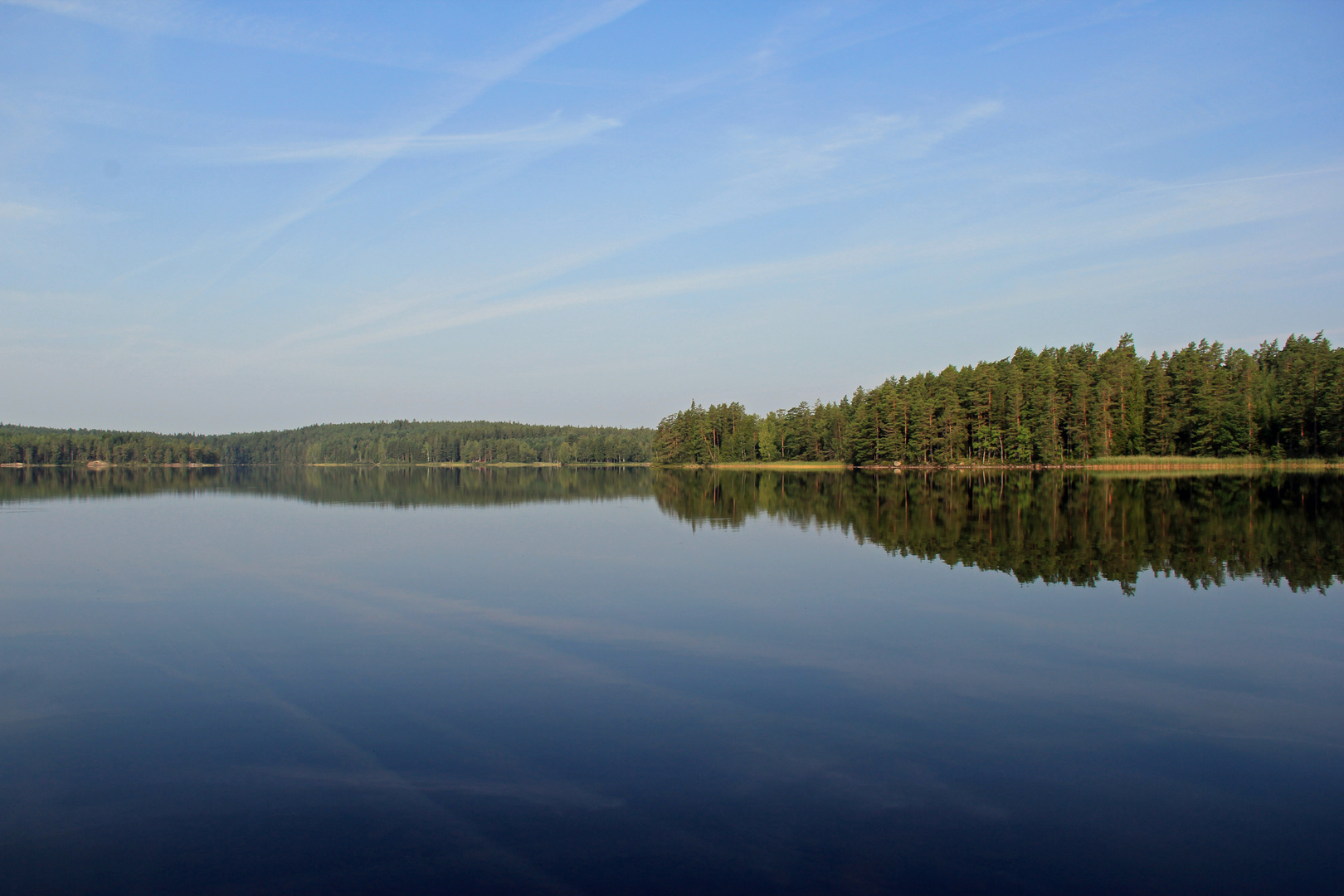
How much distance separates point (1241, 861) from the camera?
18.9 feet

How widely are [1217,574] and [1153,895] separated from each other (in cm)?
1445

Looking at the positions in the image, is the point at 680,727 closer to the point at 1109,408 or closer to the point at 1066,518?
the point at 1066,518

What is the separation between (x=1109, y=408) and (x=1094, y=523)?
70.7 m

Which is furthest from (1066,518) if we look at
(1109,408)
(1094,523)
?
(1109,408)

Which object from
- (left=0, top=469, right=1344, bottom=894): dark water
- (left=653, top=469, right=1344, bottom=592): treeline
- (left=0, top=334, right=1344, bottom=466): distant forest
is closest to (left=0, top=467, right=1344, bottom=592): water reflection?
(left=653, top=469, right=1344, bottom=592): treeline

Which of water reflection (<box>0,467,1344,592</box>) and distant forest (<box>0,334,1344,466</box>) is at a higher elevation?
distant forest (<box>0,334,1344,466</box>)

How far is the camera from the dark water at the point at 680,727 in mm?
5844

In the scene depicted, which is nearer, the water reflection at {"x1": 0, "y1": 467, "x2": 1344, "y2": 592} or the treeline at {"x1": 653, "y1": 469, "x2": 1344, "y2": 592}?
the treeline at {"x1": 653, "y1": 469, "x2": 1344, "y2": 592}

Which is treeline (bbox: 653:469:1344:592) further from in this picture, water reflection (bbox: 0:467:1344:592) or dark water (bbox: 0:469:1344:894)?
dark water (bbox: 0:469:1344:894)

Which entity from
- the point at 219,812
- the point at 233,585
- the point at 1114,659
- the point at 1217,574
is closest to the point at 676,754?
the point at 219,812

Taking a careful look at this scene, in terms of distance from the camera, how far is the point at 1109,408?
89.0m

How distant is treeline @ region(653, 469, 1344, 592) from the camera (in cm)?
1823

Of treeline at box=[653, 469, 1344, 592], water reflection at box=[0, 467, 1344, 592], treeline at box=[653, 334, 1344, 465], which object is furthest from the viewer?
treeline at box=[653, 334, 1344, 465]

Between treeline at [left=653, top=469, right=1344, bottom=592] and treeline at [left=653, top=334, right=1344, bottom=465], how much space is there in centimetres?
3257
